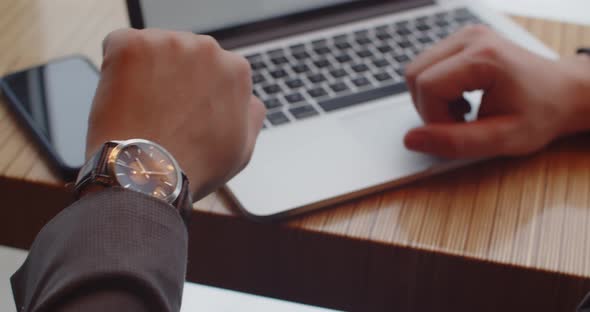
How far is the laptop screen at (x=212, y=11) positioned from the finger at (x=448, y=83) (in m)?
0.17

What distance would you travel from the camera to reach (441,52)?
0.59 meters

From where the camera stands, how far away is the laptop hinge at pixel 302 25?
2.15ft

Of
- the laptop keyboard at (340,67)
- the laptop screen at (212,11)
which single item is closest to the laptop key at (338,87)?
the laptop keyboard at (340,67)

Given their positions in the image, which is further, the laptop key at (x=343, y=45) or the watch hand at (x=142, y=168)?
the laptop key at (x=343, y=45)

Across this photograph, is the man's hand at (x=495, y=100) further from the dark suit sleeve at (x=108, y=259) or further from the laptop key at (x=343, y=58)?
the dark suit sleeve at (x=108, y=259)

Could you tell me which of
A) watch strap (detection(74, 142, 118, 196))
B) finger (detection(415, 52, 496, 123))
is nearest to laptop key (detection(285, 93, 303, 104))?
finger (detection(415, 52, 496, 123))

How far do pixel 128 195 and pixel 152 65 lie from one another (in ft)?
0.37

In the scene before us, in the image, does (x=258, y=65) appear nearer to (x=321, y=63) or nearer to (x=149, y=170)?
(x=321, y=63)

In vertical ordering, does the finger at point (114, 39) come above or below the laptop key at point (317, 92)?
above

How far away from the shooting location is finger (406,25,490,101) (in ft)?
1.92

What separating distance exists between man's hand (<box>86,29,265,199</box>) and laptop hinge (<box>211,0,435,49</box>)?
15 cm

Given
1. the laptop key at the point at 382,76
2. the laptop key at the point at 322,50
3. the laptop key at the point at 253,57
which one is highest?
the laptop key at the point at 253,57

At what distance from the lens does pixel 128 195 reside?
0.40m

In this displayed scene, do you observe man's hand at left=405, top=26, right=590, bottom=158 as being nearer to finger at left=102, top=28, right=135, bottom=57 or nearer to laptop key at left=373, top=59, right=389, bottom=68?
laptop key at left=373, top=59, right=389, bottom=68
